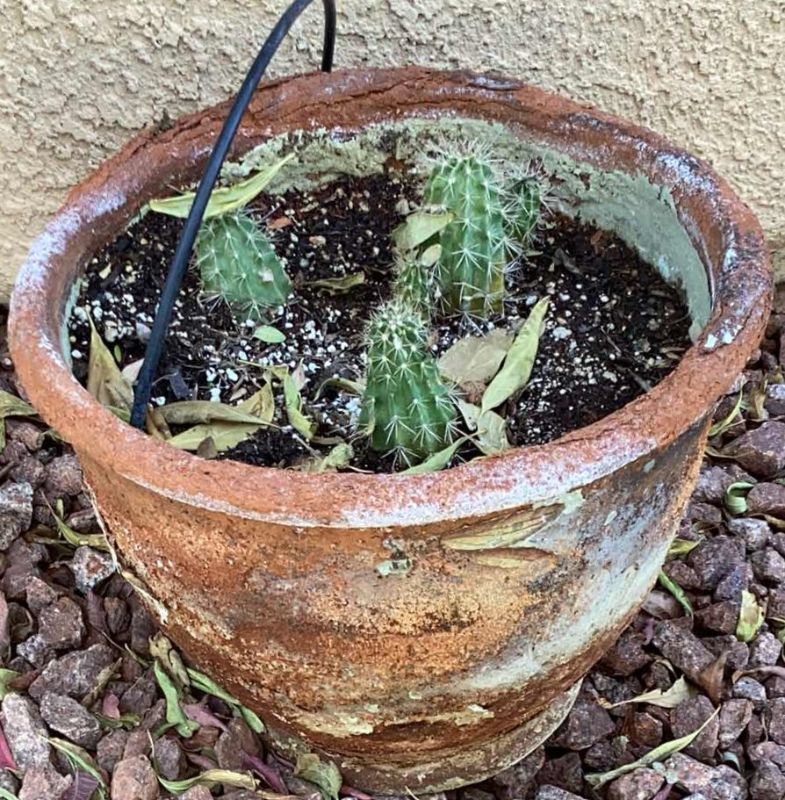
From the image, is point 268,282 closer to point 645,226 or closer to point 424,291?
point 424,291

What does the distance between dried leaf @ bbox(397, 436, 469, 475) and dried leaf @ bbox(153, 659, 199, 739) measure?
489mm

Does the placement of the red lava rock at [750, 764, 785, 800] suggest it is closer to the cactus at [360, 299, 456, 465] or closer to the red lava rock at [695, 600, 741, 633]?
the red lava rock at [695, 600, 741, 633]

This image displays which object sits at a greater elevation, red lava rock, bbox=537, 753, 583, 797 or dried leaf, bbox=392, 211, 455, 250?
dried leaf, bbox=392, 211, 455, 250

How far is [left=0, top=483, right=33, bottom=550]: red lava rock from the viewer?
1.49 meters

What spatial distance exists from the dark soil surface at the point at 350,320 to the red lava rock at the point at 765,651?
0.50 m

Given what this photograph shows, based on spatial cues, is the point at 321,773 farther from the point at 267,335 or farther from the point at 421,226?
the point at 421,226

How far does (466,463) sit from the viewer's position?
86 centimetres

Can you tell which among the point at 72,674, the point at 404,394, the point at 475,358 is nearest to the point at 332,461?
the point at 404,394

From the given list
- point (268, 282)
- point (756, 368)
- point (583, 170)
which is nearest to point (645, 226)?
point (583, 170)

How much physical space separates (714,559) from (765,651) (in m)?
0.14

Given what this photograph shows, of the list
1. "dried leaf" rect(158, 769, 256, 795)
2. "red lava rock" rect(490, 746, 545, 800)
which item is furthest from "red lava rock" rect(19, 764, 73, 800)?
"red lava rock" rect(490, 746, 545, 800)

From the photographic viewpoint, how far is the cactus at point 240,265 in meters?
1.17

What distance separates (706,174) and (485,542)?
17.4 inches

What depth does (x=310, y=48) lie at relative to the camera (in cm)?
148
